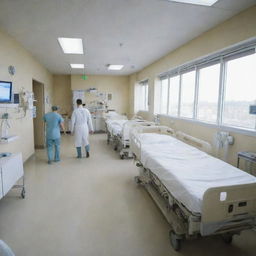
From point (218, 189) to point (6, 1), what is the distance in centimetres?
318

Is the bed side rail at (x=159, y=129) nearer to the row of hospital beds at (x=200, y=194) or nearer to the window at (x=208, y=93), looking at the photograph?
the window at (x=208, y=93)

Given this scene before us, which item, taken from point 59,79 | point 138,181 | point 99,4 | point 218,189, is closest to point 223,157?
point 138,181

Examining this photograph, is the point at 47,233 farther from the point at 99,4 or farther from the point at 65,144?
the point at 65,144

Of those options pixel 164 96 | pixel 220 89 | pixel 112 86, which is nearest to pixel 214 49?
pixel 220 89

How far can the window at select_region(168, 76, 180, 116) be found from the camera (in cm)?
500

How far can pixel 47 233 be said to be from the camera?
6.97 feet

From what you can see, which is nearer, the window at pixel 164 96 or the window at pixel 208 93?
the window at pixel 208 93

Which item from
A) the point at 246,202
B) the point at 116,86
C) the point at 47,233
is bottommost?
the point at 47,233

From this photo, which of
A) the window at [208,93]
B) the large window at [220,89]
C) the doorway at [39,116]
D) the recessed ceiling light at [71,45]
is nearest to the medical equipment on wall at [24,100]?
the recessed ceiling light at [71,45]

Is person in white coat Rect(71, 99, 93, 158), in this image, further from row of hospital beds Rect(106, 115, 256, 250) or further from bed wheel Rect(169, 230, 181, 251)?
bed wheel Rect(169, 230, 181, 251)

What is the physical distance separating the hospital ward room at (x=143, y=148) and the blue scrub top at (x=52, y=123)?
0.08ft

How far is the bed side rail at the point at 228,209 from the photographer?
1.50 meters

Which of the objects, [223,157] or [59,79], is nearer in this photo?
[223,157]

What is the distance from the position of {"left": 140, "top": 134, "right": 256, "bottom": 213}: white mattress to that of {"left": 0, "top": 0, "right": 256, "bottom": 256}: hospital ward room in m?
0.01
